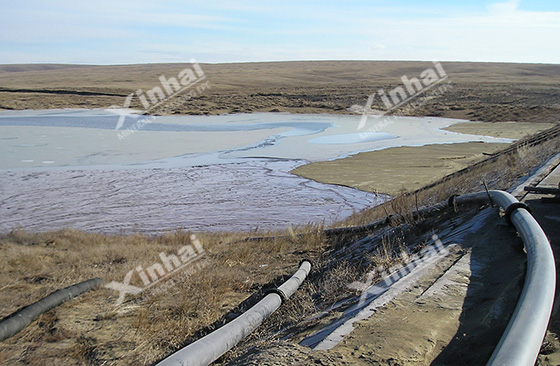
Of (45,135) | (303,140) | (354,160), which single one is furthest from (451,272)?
(45,135)

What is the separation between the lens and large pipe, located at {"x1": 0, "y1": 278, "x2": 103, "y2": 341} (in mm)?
4574

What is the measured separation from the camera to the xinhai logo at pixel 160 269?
612 cm

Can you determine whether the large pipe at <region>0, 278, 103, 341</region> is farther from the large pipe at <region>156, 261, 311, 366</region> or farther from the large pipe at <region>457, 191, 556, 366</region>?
the large pipe at <region>457, 191, 556, 366</region>

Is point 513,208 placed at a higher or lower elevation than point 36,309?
higher

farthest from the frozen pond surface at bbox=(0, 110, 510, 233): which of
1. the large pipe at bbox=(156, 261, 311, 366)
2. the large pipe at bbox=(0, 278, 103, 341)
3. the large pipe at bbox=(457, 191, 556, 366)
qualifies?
the large pipe at bbox=(457, 191, 556, 366)

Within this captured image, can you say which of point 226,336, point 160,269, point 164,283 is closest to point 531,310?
point 226,336

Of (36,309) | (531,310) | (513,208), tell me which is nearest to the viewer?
(531,310)

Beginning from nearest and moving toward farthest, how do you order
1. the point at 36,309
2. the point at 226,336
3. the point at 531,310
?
the point at 531,310
the point at 226,336
the point at 36,309

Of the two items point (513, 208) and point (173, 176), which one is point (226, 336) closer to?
point (513, 208)

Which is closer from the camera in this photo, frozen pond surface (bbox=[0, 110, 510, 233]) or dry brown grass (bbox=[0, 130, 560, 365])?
dry brown grass (bbox=[0, 130, 560, 365])

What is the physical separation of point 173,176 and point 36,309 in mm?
10696

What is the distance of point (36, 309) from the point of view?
5.02 meters

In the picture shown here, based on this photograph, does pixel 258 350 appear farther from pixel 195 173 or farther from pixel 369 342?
pixel 195 173

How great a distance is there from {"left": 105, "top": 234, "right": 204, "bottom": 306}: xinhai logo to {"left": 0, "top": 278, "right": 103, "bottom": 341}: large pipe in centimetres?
34
